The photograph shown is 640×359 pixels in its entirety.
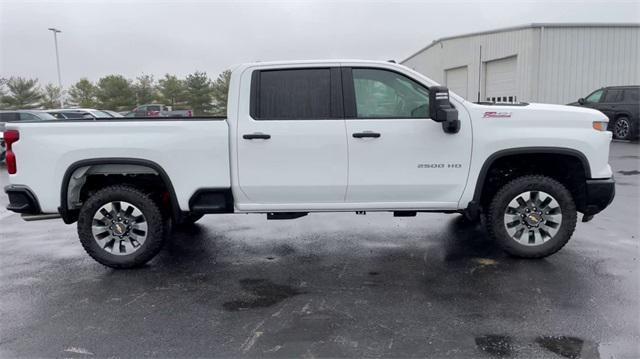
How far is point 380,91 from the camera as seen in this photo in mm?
4895

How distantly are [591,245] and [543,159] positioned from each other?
1.27 metres

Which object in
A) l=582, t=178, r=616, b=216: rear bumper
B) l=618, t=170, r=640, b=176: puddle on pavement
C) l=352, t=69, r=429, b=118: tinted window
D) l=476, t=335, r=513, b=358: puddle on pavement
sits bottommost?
l=476, t=335, r=513, b=358: puddle on pavement

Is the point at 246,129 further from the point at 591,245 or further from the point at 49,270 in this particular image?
the point at 591,245

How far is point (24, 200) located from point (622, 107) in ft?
58.3

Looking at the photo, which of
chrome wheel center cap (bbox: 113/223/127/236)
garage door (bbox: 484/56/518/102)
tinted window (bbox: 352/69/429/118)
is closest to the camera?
tinted window (bbox: 352/69/429/118)

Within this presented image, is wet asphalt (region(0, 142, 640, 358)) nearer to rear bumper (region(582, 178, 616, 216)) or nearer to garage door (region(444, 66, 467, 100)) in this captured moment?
rear bumper (region(582, 178, 616, 216))

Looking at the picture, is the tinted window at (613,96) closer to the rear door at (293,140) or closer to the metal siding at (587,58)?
the metal siding at (587,58)

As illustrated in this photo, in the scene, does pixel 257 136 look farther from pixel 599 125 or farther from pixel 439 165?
pixel 599 125

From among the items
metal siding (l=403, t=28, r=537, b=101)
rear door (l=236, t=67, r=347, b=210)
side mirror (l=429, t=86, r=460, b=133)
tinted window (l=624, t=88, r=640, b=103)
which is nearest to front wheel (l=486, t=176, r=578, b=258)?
side mirror (l=429, t=86, r=460, b=133)

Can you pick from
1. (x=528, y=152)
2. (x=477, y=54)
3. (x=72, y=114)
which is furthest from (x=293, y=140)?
(x=477, y=54)

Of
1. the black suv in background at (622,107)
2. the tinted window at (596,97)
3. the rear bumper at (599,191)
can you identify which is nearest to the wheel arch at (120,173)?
the rear bumper at (599,191)

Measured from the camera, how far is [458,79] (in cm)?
3127

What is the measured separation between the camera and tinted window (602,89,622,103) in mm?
16906

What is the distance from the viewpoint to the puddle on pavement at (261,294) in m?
4.01
